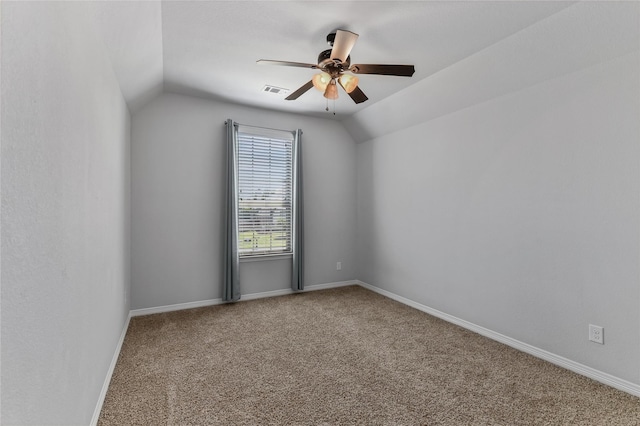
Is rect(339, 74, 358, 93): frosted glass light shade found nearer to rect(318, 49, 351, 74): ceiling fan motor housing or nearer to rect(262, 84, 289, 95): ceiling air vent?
rect(318, 49, 351, 74): ceiling fan motor housing

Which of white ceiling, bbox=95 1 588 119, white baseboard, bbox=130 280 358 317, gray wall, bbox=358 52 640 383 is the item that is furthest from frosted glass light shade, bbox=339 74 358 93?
white baseboard, bbox=130 280 358 317

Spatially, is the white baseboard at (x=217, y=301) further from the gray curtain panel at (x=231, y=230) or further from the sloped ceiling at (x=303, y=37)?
the sloped ceiling at (x=303, y=37)

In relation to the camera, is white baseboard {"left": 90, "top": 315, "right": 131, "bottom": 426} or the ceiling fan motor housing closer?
white baseboard {"left": 90, "top": 315, "right": 131, "bottom": 426}

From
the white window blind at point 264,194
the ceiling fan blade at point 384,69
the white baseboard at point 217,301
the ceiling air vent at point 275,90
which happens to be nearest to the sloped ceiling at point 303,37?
the ceiling air vent at point 275,90

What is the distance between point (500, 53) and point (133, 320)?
4396mm

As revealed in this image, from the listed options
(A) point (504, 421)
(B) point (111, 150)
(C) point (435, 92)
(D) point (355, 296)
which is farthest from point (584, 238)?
(B) point (111, 150)

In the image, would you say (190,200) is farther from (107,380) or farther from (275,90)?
(107,380)

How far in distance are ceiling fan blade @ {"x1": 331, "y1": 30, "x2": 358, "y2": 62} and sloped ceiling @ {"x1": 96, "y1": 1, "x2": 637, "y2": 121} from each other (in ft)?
0.75

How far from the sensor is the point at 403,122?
13.0 feet

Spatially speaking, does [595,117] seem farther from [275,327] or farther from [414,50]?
[275,327]

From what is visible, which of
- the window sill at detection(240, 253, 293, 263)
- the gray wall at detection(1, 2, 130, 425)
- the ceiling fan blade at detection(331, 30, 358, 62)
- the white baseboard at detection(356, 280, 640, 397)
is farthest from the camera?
the window sill at detection(240, 253, 293, 263)

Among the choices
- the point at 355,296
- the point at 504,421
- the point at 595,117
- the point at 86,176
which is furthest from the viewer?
the point at 355,296

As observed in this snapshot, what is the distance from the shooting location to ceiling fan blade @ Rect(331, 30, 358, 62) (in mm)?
2010

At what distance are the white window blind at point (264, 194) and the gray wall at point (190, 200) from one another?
9.0 inches
